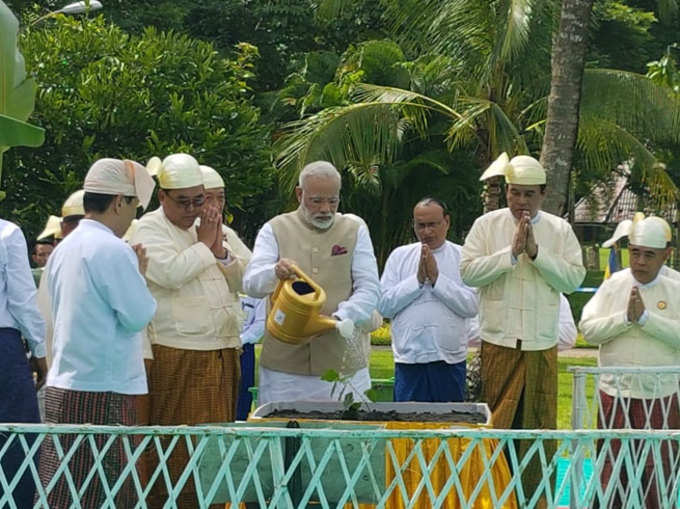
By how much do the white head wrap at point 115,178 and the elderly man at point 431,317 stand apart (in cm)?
222

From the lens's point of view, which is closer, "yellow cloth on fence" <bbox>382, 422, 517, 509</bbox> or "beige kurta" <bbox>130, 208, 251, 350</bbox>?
"yellow cloth on fence" <bbox>382, 422, 517, 509</bbox>

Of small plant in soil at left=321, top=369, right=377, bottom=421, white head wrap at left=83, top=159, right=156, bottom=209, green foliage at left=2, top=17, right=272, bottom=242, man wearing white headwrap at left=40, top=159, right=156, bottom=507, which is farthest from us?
green foliage at left=2, top=17, right=272, bottom=242

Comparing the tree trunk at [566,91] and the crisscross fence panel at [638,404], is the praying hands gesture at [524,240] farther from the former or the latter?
the tree trunk at [566,91]

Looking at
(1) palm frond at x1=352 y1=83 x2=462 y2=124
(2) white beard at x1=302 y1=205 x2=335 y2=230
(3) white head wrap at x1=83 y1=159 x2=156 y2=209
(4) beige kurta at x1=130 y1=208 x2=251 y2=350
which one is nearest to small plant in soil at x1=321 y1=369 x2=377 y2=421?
(4) beige kurta at x1=130 y1=208 x2=251 y2=350

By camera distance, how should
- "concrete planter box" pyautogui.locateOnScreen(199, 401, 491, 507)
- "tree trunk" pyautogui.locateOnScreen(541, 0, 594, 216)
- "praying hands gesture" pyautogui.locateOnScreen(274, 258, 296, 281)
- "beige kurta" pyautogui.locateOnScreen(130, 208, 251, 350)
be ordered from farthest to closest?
"tree trunk" pyautogui.locateOnScreen(541, 0, 594, 216), "beige kurta" pyautogui.locateOnScreen(130, 208, 251, 350), "praying hands gesture" pyautogui.locateOnScreen(274, 258, 296, 281), "concrete planter box" pyautogui.locateOnScreen(199, 401, 491, 507)

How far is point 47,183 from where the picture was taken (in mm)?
13914

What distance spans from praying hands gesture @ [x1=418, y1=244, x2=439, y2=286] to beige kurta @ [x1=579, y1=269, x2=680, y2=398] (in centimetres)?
92

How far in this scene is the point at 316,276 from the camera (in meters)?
6.61

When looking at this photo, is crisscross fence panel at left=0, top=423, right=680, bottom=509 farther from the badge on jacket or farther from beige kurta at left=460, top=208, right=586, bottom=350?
beige kurta at left=460, top=208, right=586, bottom=350

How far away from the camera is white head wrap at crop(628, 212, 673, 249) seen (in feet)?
22.4

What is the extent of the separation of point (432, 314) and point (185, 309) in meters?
1.66

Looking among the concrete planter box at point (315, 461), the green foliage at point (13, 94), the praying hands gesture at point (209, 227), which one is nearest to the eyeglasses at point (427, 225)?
the praying hands gesture at point (209, 227)

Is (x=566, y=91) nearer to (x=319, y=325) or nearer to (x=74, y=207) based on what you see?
(x=74, y=207)

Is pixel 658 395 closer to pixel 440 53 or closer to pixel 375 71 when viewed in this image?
pixel 440 53
